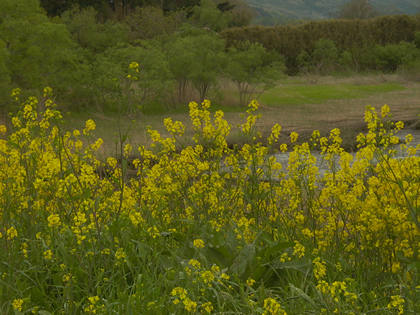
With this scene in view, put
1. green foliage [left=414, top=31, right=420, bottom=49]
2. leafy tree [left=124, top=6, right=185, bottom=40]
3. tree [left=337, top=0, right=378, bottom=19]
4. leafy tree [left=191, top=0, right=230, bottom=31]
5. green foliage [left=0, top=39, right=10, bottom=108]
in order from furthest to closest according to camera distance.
Answer: tree [left=337, top=0, right=378, bottom=19]
leafy tree [left=191, top=0, right=230, bottom=31]
green foliage [left=414, top=31, right=420, bottom=49]
leafy tree [left=124, top=6, right=185, bottom=40]
green foliage [left=0, top=39, right=10, bottom=108]

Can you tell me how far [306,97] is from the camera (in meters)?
21.4

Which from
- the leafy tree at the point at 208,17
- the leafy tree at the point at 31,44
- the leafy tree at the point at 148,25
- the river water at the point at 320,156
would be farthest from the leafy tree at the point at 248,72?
the leafy tree at the point at 208,17

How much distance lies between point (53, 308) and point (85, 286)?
0.82ft

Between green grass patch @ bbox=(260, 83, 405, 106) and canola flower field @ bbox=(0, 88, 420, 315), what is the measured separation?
51.7 feet

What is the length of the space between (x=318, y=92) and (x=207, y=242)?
1931 cm

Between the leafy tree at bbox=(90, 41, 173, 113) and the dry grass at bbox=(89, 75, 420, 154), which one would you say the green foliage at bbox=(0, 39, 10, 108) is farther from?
the leafy tree at bbox=(90, 41, 173, 113)

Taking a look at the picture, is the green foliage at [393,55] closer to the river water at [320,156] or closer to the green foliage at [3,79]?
the river water at [320,156]

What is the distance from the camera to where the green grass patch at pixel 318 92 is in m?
20.8

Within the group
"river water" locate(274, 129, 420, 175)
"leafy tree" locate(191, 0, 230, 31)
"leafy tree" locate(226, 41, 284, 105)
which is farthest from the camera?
"leafy tree" locate(191, 0, 230, 31)

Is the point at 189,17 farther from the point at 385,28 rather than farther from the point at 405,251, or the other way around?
the point at 405,251

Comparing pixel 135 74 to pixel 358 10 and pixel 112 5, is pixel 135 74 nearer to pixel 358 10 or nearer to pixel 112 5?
pixel 112 5

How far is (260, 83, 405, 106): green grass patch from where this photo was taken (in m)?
20.8

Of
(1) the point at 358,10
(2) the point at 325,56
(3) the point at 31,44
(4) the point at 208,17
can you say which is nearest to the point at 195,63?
(3) the point at 31,44

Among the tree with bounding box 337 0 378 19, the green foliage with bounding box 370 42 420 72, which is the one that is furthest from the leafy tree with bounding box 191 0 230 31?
the tree with bounding box 337 0 378 19
